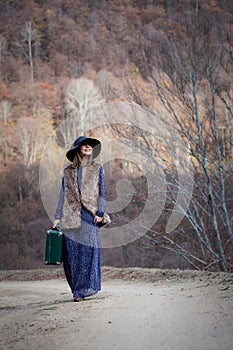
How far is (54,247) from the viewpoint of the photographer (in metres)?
5.24

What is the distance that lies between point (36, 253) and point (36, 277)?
44.5 feet

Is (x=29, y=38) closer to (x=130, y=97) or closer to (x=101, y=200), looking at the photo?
(x=130, y=97)

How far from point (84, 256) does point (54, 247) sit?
0.36m

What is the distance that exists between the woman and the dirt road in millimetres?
390

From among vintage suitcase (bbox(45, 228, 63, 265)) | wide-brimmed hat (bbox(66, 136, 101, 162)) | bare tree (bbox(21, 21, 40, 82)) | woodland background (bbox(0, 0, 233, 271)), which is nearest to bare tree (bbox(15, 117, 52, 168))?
woodland background (bbox(0, 0, 233, 271))

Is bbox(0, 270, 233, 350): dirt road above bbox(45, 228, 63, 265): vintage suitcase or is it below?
below

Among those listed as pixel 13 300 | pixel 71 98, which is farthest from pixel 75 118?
pixel 13 300

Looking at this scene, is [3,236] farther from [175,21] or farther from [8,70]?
[8,70]

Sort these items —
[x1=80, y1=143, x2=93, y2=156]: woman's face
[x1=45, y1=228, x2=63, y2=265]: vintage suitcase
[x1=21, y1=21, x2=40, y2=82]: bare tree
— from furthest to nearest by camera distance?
1. [x1=21, y1=21, x2=40, y2=82]: bare tree
2. [x1=80, y1=143, x2=93, y2=156]: woman's face
3. [x1=45, y1=228, x2=63, y2=265]: vintage suitcase

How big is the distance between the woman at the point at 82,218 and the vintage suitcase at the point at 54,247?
0.51 feet

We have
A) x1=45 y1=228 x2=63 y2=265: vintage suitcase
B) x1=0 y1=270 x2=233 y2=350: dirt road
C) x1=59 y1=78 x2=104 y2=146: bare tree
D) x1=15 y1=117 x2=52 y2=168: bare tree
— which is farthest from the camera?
x1=59 y1=78 x2=104 y2=146: bare tree

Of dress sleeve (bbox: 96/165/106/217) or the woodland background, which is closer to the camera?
dress sleeve (bbox: 96/165/106/217)

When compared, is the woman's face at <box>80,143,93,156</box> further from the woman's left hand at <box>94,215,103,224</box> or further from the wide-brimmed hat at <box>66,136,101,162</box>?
the woman's left hand at <box>94,215,103,224</box>

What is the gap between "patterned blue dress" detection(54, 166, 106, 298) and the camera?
532 centimetres
